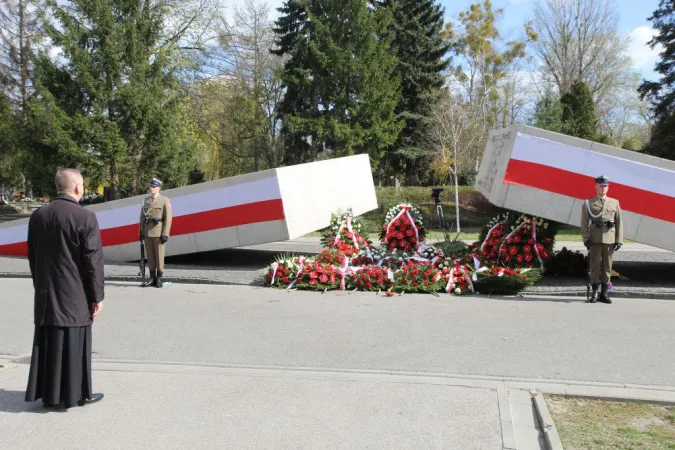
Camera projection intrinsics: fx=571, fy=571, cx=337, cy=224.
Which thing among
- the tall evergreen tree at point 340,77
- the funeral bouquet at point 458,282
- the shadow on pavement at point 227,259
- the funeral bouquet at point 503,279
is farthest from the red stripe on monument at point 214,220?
the tall evergreen tree at point 340,77

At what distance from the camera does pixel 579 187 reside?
948 centimetres

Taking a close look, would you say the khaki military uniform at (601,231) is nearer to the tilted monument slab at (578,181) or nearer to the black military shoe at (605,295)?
A: the black military shoe at (605,295)

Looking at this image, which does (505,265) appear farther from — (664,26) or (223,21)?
(223,21)

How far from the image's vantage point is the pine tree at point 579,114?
30.0 metres

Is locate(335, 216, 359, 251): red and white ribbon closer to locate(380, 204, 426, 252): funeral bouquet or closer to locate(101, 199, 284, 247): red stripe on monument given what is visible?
locate(380, 204, 426, 252): funeral bouquet

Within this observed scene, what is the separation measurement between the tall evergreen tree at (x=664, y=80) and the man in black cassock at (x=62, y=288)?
2593 centimetres

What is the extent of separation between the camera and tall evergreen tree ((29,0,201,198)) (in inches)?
981

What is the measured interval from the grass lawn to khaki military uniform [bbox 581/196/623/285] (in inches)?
183

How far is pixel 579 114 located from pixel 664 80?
4.89 metres

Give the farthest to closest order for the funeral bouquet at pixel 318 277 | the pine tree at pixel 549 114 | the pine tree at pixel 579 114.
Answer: the pine tree at pixel 549 114
the pine tree at pixel 579 114
the funeral bouquet at pixel 318 277

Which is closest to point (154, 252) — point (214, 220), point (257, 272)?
point (214, 220)

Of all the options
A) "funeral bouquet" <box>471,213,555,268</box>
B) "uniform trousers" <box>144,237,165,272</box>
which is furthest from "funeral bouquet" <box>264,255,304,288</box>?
"funeral bouquet" <box>471,213,555,268</box>

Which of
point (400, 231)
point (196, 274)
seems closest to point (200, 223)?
point (196, 274)

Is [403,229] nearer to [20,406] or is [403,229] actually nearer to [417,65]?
[20,406]
